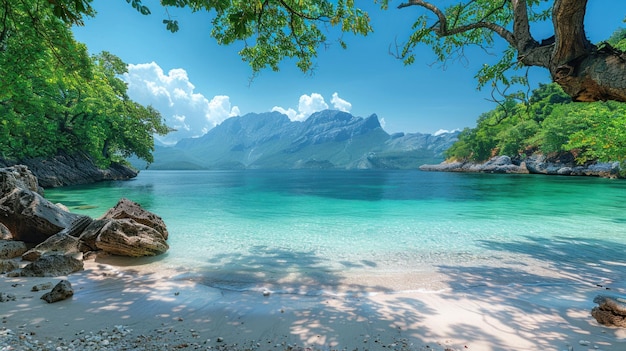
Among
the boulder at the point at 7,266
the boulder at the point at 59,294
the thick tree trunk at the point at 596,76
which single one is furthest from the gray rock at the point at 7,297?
the thick tree trunk at the point at 596,76

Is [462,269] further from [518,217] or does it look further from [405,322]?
[518,217]

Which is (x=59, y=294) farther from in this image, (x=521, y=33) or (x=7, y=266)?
(x=521, y=33)

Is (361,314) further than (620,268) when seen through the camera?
No

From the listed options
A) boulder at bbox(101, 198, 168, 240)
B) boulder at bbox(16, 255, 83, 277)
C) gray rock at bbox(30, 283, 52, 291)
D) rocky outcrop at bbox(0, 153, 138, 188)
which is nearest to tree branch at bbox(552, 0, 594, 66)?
gray rock at bbox(30, 283, 52, 291)

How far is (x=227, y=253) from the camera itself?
33.8ft

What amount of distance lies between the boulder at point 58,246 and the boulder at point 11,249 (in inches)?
17.7

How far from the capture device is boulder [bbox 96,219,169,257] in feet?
29.6

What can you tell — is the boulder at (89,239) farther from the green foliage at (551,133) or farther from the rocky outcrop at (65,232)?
the green foliage at (551,133)

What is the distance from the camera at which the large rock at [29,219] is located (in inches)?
393

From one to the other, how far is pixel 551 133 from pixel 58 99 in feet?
300

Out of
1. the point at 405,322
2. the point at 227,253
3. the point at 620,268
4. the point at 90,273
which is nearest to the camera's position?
the point at 405,322

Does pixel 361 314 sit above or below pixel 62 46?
below

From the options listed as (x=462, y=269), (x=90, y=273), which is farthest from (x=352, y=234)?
(x=90, y=273)

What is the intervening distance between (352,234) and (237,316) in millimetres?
8981
